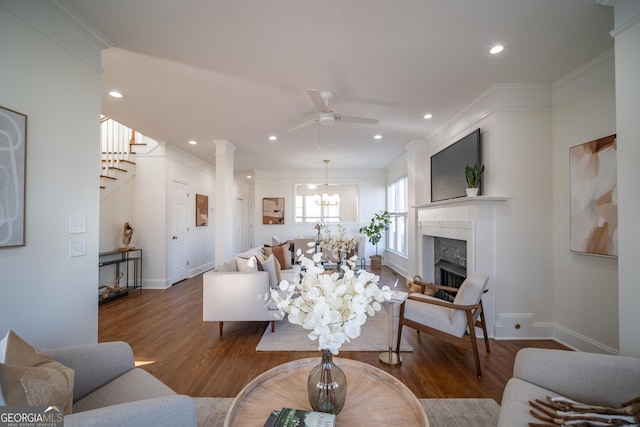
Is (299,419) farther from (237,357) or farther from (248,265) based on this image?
(248,265)

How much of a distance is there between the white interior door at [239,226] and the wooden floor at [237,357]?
514 cm

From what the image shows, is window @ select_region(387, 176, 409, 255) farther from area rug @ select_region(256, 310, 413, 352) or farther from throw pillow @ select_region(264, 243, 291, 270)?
area rug @ select_region(256, 310, 413, 352)

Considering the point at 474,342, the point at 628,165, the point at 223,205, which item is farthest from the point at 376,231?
the point at 628,165

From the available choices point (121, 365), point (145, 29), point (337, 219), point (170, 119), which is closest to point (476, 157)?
point (145, 29)

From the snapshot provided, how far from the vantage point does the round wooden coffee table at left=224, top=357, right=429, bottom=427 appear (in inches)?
43.6

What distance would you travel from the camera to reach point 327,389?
3.71 feet

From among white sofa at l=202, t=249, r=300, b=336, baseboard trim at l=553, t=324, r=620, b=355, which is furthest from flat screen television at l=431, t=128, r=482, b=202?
white sofa at l=202, t=249, r=300, b=336

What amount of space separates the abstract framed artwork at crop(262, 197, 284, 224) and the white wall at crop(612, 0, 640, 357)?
7106mm

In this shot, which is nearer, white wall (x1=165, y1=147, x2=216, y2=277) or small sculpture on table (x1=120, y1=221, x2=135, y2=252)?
small sculpture on table (x1=120, y1=221, x2=135, y2=252)

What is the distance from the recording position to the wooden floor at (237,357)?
2.16m

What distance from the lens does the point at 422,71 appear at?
8.81ft

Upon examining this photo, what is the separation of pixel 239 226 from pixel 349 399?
8.48 meters

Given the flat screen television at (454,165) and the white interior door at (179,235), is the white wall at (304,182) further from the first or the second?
the flat screen television at (454,165)

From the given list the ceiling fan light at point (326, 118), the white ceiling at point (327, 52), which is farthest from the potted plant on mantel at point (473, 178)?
the ceiling fan light at point (326, 118)
